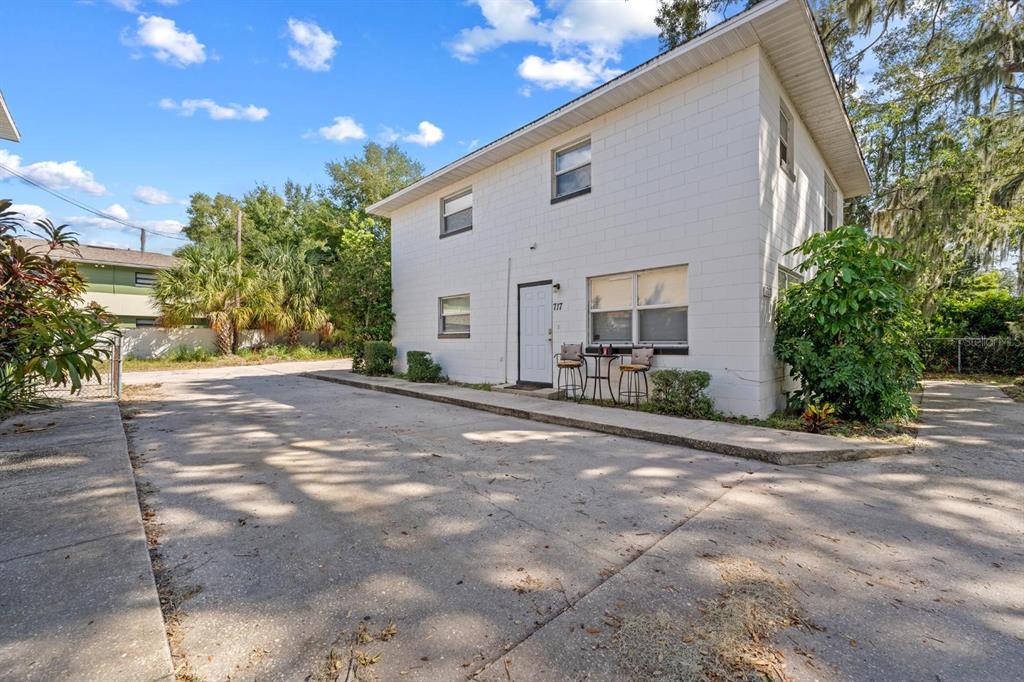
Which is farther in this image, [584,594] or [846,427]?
[846,427]

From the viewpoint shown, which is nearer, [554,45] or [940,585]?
[940,585]

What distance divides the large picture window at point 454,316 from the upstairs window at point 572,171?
137 inches

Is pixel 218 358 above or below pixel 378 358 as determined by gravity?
below

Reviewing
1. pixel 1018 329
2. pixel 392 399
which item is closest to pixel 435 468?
pixel 392 399

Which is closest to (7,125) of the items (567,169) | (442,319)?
(442,319)

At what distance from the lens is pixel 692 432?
550 cm

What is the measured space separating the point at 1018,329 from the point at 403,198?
17.0 meters

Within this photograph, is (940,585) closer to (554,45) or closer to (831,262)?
(831,262)

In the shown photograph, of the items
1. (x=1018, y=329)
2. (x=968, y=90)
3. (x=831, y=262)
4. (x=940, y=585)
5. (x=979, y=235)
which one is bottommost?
(x=940, y=585)

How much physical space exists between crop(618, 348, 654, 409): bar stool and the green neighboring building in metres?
23.0

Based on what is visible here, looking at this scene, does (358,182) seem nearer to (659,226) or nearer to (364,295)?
(364,295)

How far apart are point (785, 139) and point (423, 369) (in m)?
8.85

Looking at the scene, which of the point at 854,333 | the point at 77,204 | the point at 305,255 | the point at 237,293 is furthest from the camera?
the point at 305,255

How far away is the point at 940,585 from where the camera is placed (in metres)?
2.33
